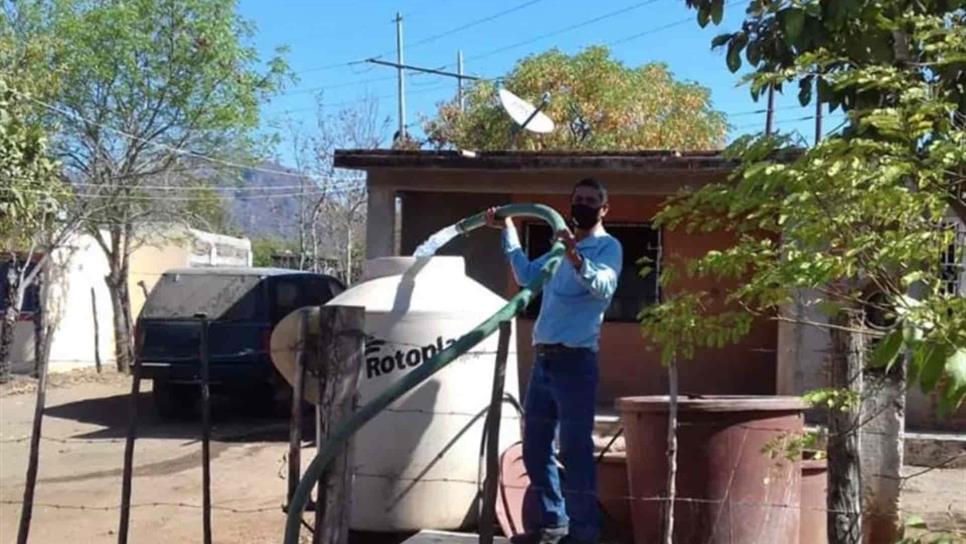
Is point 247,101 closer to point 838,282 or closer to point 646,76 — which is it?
point 646,76

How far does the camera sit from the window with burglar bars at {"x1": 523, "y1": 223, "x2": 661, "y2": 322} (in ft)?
42.3

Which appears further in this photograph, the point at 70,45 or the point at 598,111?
the point at 598,111

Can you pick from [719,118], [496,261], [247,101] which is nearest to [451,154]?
[496,261]

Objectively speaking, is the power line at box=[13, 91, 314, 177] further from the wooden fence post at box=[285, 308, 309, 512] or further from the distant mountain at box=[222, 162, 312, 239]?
the wooden fence post at box=[285, 308, 309, 512]

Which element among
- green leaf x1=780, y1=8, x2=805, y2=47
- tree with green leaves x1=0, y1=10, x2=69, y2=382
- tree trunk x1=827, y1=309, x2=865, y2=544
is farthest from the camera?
tree with green leaves x1=0, y1=10, x2=69, y2=382

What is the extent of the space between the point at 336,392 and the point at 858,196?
5.71ft

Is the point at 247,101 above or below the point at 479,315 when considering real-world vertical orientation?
above

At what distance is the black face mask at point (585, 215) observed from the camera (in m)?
Answer: 4.87

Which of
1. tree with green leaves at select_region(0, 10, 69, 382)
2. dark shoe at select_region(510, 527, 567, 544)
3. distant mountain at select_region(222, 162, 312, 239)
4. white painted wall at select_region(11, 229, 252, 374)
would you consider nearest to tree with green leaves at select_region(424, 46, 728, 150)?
distant mountain at select_region(222, 162, 312, 239)

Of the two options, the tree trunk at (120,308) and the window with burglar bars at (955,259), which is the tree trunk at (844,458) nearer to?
the window with burglar bars at (955,259)

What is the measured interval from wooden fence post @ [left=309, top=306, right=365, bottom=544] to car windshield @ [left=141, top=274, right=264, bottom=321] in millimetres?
9159

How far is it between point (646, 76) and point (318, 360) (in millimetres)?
24560

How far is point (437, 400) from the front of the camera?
Answer: 19.2 ft

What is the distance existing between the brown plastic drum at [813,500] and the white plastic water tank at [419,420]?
175cm
